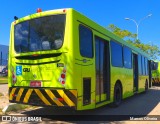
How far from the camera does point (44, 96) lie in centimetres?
881

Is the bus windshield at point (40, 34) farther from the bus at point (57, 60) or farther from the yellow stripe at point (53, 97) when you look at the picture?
the yellow stripe at point (53, 97)

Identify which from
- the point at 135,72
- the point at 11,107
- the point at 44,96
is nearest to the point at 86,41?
the point at 44,96

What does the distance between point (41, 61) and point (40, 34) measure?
847mm

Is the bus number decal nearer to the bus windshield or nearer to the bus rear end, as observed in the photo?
the bus rear end

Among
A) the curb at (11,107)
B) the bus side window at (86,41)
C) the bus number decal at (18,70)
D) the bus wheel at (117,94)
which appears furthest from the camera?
the bus wheel at (117,94)

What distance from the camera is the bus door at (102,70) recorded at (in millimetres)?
10266

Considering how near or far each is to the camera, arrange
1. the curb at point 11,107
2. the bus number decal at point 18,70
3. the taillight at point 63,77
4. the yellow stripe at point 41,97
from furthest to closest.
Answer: the curb at point 11,107 → the bus number decal at point 18,70 → the yellow stripe at point 41,97 → the taillight at point 63,77

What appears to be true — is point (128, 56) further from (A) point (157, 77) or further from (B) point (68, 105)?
(A) point (157, 77)

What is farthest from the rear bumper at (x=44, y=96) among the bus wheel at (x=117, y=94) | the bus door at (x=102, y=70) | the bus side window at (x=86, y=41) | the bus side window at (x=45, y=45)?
the bus wheel at (x=117, y=94)

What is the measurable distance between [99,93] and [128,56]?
16.9 feet

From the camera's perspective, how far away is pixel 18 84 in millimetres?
9469

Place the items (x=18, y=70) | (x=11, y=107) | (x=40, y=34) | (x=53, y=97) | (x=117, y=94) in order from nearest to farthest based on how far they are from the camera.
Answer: (x=53, y=97), (x=40, y=34), (x=18, y=70), (x=11, y=107), (x=117, y=94)

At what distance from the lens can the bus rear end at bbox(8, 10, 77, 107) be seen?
855cm

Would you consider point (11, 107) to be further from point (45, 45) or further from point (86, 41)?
point (86, 41)
